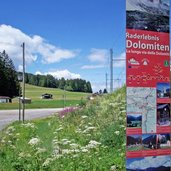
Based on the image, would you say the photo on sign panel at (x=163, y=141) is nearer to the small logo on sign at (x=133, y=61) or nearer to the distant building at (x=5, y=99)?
the small logo on sign at (x=133, y=61)

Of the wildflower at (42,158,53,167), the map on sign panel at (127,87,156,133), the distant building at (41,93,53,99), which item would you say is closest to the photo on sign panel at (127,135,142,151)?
the map on sign panel at (127,87,156,133)

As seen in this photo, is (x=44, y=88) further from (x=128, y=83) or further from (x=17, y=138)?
(x=128, y=83)

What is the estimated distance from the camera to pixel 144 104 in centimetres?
611

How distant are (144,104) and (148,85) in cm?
26

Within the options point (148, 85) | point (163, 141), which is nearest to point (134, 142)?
point (163, 141)

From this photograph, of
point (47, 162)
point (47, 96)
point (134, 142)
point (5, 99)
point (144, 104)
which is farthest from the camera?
point (47, 96)

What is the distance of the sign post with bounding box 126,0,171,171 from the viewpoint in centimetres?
599

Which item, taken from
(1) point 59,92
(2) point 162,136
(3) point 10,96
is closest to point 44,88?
(1) point 59,92

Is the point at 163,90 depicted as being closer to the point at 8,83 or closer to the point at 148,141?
the point at 148,141

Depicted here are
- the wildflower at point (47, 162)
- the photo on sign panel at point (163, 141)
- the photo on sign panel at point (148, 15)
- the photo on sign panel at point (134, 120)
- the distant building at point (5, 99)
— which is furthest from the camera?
the distant building at point (5, 99)

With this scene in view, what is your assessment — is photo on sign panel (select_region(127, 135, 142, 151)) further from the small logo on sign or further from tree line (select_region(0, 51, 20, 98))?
tree line (select_region(0, 51, 20, 98))

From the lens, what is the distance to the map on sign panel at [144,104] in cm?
597

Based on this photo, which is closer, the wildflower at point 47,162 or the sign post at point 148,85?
the sign post at point 148,85

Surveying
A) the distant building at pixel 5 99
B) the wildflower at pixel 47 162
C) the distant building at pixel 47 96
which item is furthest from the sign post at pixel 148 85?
the distant building at pixel 47 96
